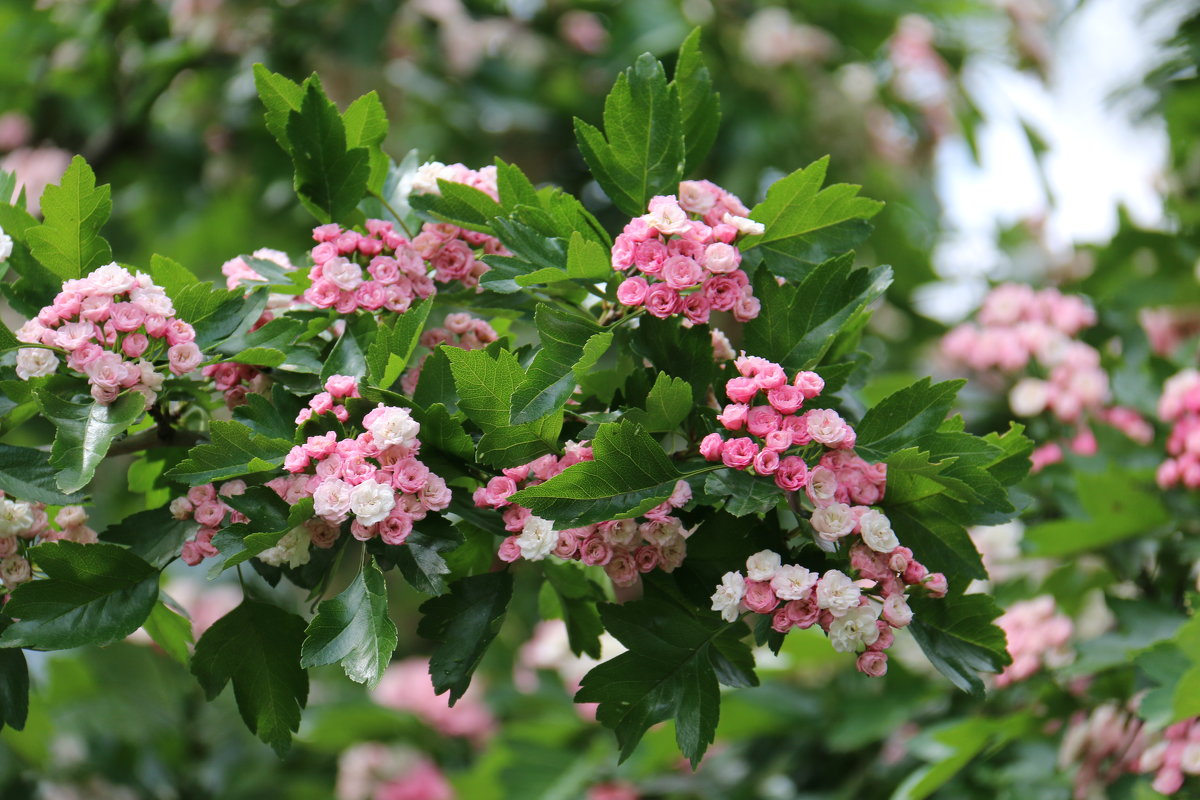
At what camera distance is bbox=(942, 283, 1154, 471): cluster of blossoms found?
1388 millimetres

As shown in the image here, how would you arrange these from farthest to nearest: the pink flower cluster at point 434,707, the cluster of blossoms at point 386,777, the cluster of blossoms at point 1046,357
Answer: the pink flower cluster at point 434,707 → the cluster of blossoms at point 386,777 → the cluster of blossoms at point 1046,357

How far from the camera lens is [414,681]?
2244mm

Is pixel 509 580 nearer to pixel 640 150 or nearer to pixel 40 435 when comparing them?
pixel 640 150

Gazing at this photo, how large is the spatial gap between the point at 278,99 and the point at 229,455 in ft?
0.75

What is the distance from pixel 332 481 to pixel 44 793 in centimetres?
149

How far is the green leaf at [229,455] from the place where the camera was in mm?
630

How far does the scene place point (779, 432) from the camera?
0.62m

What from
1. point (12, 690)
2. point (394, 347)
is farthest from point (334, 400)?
point (12, 690)

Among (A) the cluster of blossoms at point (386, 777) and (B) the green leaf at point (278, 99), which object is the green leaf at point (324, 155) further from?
(A) the cluster of blossoms at point (386, 777)

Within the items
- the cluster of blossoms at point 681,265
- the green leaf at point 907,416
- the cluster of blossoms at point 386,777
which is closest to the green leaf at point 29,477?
the cluster of blossoms at point 681,265

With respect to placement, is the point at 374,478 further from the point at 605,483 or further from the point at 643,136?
the point at 643,136

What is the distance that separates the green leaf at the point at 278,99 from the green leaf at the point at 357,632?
0.90 feet

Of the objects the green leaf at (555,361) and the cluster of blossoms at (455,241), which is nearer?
the green leaf at (555,361)

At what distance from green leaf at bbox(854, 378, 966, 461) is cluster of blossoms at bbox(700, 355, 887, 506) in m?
0.02
